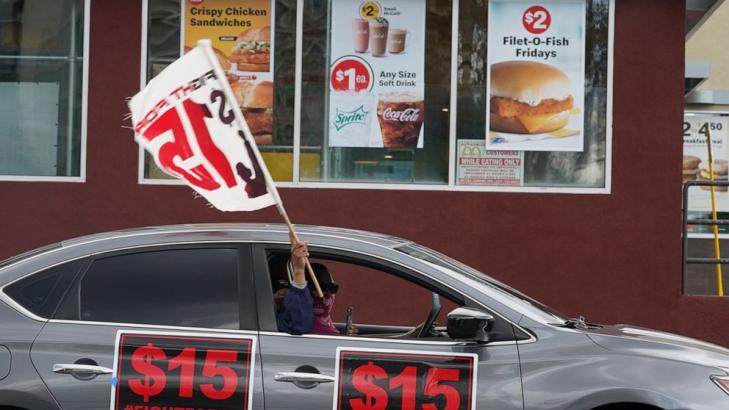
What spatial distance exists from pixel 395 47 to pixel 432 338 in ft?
20.0

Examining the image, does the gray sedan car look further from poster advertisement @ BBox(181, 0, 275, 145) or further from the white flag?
poster advertisement @ BBox(181, 0, 275, 145)

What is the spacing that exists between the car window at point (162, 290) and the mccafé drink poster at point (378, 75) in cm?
567

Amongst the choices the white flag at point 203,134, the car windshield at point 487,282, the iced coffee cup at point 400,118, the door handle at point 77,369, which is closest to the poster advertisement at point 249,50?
the iced coffee cup at point 400,118

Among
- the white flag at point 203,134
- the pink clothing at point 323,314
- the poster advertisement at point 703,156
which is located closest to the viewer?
the white flag at point 203,134

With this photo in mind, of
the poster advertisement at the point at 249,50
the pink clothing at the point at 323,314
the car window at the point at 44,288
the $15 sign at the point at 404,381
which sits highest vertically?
the poster advertisement at the point at 249,50

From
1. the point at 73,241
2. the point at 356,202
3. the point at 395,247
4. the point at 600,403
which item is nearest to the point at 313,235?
the point at 395,247

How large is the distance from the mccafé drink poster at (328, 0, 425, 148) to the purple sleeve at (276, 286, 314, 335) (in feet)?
18.8

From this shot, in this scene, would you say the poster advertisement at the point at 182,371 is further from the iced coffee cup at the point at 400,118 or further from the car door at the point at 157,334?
the iced coffee cup at the point at 400,118

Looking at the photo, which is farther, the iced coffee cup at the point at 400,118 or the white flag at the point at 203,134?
the iced coffee cup at the point at 400,118

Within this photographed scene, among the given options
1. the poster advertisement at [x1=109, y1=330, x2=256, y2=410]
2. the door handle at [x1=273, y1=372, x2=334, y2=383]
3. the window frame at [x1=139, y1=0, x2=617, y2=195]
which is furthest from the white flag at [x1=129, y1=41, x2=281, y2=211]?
the window frame at [x1=139, y1=0, x2=617, y2=195]

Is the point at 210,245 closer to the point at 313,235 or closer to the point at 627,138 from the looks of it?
the point at 313,235

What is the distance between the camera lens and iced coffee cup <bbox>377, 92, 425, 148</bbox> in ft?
34.7

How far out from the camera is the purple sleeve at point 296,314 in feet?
16.1

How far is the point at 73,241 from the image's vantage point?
528 centimetres
